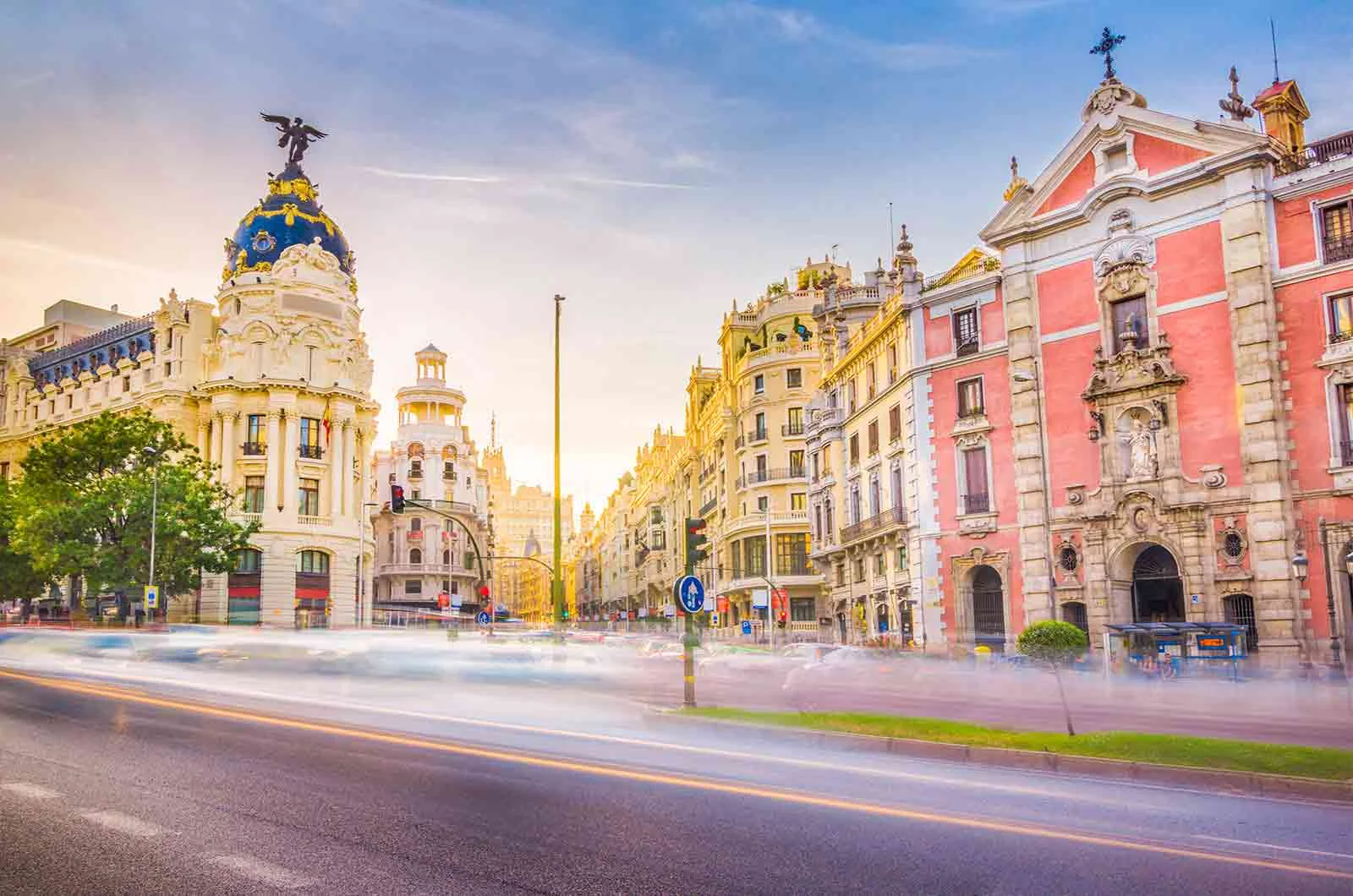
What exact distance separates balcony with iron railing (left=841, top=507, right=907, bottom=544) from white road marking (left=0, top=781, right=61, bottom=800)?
35550 mm

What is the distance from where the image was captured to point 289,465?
211 ft

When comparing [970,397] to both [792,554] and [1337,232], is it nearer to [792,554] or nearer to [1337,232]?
[1337,232]

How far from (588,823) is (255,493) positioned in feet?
195

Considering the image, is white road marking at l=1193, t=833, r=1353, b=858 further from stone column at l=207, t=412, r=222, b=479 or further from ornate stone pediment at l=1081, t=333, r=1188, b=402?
stone column at l=207, t=412, r=222, b=479

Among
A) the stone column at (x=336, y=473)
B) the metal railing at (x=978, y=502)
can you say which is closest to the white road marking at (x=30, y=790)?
the metal railing at (x=978, y=502)

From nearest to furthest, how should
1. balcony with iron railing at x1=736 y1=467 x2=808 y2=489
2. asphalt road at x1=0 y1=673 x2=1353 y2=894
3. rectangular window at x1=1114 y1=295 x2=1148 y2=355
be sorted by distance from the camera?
asphalt road at x1=0 y1=673 x2=1353 y2=894 < rectangular window at x1=1114 y1=295 x2=1148 y2=355 < balcony with iron railing at x1=736 y1=467 x2=808 y2=489

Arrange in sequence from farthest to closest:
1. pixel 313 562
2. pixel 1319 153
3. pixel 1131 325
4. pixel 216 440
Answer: pixel 313 562 < pixel 216 440 < pixel 1131 325 < pixel 1319 153

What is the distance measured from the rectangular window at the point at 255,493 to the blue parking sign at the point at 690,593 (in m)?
50.4

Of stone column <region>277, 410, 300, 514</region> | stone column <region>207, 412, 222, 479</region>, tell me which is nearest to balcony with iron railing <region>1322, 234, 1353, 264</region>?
stone column <region>277, 410, 300, 514</region>

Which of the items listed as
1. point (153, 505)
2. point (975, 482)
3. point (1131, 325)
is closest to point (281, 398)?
point (153, 505)

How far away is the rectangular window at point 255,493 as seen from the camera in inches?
2510

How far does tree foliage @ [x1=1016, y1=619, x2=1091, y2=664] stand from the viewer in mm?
32500

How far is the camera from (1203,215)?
114 ft

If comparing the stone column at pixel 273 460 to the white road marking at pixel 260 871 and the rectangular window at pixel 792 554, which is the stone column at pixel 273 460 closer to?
the rectangular window at pixel 792 554
